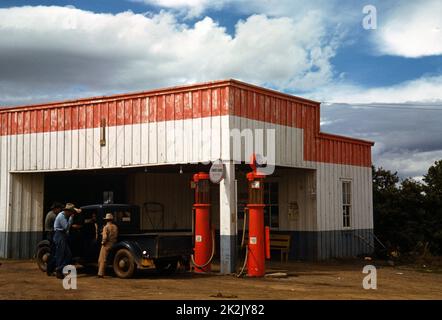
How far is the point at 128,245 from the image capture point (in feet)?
50.1

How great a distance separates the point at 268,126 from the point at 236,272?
4.68 m

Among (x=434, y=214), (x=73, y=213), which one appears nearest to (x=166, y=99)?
(x=73, y=213)

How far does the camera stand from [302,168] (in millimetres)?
21203

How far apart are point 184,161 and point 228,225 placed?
2.50 metres

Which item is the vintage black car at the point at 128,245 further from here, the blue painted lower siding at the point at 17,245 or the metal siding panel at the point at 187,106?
the blue painted lower siding at the point at 17,245

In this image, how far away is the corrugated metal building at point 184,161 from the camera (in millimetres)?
17672

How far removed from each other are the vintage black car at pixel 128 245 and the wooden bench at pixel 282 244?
651cm

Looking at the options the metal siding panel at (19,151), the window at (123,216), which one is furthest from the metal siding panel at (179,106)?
the metal siding panel at (19,151)

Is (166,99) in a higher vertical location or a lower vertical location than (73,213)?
higher

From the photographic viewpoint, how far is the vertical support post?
16.8 metres

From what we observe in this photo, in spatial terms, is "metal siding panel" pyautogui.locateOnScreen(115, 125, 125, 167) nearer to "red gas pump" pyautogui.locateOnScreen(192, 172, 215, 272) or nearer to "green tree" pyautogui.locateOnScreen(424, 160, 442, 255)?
"red gas pump" pyautogui.locateOnScreen(192, 172, 215, 272)

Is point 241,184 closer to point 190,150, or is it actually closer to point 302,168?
point 302,168

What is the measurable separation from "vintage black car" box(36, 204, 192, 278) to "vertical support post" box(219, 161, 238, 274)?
46.3 inches

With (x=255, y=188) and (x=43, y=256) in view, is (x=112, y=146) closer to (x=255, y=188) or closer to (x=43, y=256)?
(x=43, y=256)
